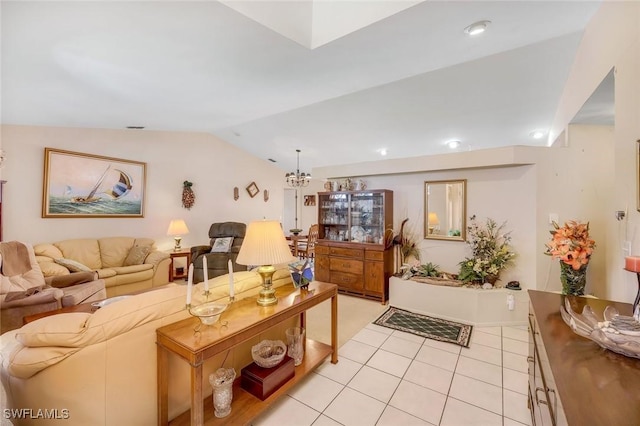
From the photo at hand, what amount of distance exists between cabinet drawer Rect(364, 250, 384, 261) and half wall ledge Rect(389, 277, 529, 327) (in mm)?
655

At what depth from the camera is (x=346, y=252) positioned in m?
4.22

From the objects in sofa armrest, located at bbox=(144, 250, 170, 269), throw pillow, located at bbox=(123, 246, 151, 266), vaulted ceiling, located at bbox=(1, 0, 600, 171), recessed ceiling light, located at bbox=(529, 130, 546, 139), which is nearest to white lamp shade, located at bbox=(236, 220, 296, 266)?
vaulted ceiling, located at bbox=(1, 0, 600, 171)

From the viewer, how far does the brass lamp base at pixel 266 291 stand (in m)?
1.87

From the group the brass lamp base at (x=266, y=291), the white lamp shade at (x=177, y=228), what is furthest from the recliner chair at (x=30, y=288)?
the brass lamp base at (x=266, y=291)

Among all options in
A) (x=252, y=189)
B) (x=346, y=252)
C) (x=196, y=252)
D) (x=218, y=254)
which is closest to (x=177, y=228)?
(x=196, y=252)

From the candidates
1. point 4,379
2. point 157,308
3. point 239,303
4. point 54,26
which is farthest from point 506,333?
point 54,26

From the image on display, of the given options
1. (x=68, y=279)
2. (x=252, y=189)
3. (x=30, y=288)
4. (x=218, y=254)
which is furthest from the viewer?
(x=252, y=189)

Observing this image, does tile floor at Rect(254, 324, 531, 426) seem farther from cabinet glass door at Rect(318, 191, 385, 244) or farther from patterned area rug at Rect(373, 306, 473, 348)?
cabinet glass door at Rect(318, 191, 385, 244)

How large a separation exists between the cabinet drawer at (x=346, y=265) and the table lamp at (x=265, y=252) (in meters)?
2.35

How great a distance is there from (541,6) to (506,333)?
3171 mm

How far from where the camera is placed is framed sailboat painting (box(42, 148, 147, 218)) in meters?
4.01

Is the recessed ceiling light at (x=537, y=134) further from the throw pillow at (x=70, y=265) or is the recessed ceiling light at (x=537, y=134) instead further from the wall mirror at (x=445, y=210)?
the throw pillow at (x=70, y=265)

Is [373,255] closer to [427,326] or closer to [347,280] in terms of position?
[347,280]

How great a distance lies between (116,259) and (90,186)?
4.39 ft
